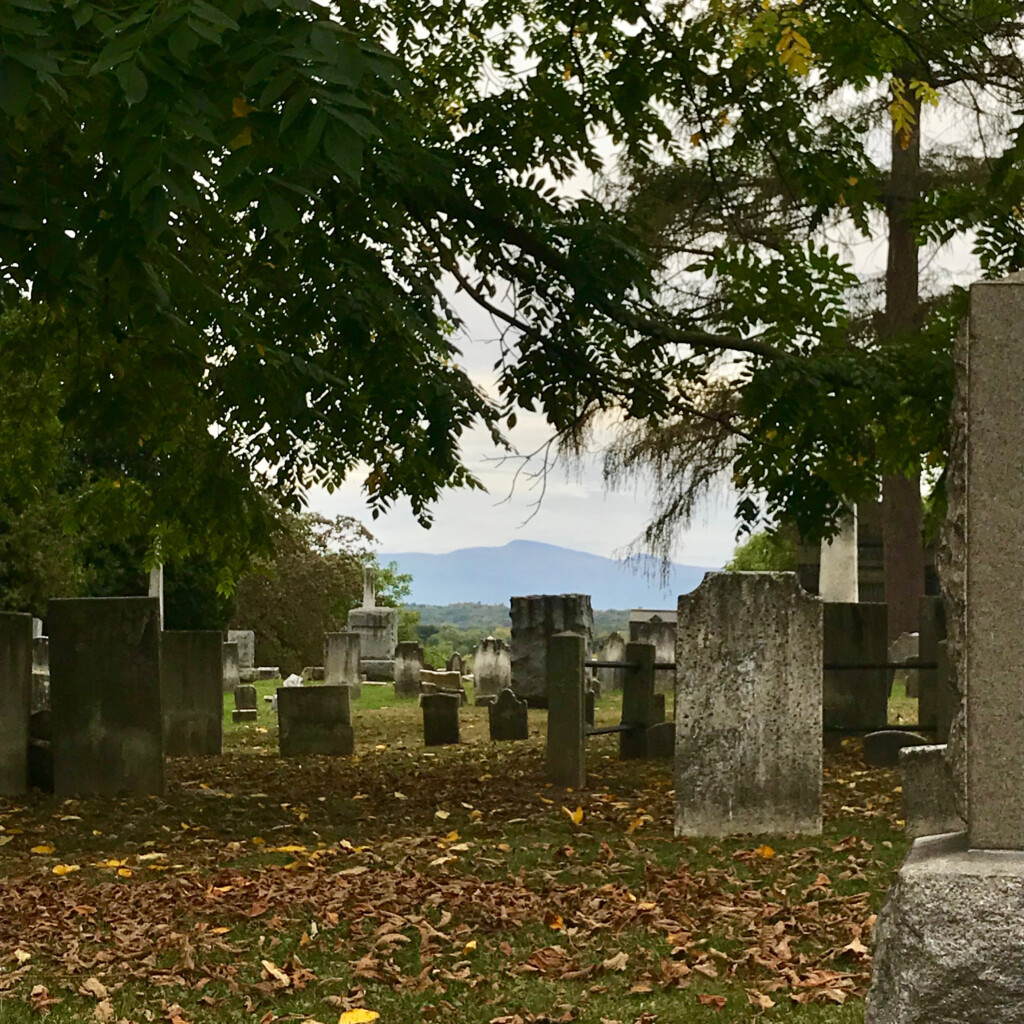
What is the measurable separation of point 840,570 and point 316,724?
10.0 meters

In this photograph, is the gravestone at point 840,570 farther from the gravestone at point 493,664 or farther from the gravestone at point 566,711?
the gravestone at point 566,711

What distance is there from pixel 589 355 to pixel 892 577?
11.5 m

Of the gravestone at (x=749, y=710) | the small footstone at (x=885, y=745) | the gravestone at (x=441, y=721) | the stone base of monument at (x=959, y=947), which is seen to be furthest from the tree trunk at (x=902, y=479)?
the stone base of monument at (x=959, y=947)

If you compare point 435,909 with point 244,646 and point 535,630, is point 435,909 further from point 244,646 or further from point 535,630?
point 244,646

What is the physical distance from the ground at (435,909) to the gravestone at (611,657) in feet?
37.5

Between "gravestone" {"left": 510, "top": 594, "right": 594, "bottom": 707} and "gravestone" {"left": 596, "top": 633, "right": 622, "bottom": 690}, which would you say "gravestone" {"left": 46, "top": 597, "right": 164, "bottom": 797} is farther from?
"gravestone" {"left": 596, "top": 633, "right": 622, "bottom": 690}

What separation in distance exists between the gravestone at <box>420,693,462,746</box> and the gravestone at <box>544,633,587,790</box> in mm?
3912

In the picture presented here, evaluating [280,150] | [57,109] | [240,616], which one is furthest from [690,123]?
[240,616]

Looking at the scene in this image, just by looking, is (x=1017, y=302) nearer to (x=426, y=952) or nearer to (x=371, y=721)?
(x=426, y=952)

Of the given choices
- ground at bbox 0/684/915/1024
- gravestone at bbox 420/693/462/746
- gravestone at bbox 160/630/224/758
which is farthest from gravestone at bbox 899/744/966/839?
gravestone at bbox 160/630/224/758

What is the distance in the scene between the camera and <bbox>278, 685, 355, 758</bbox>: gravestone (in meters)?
14.7

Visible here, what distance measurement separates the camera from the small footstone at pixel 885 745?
1216 cm

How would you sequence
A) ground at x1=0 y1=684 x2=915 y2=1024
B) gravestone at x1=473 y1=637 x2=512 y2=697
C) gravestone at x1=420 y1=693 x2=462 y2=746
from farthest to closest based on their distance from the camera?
1. gravestone at x1=473 y1=637 x2=512 y2=697
2. gravestone at x1=420 y1=693 x2=462 y2=746
3. ground at x1=0 y1=684 x2=915 y2=1024

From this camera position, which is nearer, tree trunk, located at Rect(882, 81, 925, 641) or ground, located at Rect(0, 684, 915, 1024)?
ground, located at Rect(0, 684, 915, 1024)
